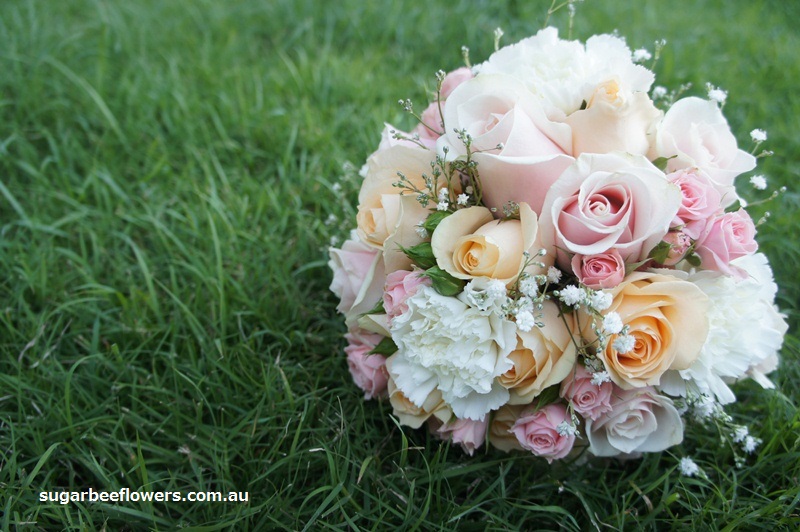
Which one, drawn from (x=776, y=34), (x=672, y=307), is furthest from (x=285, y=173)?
(x=776, y=34)

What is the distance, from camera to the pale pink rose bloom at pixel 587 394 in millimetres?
1340

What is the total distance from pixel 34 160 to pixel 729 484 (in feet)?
7.43

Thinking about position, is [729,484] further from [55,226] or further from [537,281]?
[55,226]

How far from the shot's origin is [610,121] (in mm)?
1319

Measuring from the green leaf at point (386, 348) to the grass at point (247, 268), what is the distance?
19cm

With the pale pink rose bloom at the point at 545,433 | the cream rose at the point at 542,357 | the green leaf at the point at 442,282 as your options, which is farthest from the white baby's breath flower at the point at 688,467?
the green leaf at the point at 442,282

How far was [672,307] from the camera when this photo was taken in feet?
4.26

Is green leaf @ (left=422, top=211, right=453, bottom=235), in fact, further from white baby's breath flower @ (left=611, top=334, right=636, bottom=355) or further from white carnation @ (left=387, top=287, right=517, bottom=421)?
white baby's breath flower @ (left=611, top=334, right=636, bottom=355)

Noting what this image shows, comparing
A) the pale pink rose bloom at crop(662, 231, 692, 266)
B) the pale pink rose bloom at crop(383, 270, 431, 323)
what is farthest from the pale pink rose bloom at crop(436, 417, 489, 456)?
the pale pink rose bloom at crop(662, 231, 692, 266)

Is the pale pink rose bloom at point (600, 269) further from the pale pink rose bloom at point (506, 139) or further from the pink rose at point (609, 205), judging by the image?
the pale pink rose bloom at point (506, 139)

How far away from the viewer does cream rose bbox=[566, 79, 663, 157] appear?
4.31 feet

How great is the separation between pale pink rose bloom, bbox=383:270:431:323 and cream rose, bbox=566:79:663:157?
0.40 m

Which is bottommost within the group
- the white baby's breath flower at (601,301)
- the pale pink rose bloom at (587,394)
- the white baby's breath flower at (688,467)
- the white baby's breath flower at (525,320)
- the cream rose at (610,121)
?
the white baby's breath flower at (688,467)

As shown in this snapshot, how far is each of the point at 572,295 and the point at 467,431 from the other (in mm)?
380
